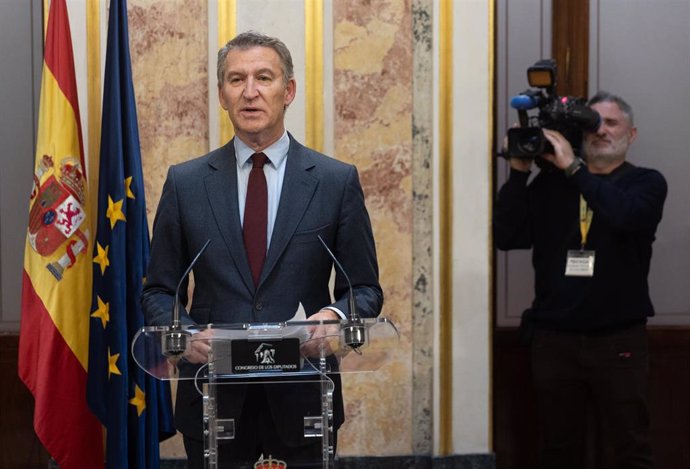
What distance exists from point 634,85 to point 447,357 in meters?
1.56

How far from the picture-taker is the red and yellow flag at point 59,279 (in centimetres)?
405

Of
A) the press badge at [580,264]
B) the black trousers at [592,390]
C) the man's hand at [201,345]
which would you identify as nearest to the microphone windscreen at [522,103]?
the press badge at [580,264]

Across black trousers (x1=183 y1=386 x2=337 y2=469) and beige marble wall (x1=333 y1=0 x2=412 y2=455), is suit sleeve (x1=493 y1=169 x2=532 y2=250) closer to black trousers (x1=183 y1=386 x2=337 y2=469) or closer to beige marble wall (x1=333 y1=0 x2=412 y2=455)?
beige marble wall (x1=333 y1=0 x2=412 y2=455)

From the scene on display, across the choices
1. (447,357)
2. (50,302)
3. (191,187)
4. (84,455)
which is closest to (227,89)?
(191,187)

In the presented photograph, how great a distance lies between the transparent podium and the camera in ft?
7.37

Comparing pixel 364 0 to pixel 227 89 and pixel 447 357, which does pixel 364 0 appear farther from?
pixel 227 89

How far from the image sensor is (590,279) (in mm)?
4363

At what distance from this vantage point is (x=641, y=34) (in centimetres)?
497

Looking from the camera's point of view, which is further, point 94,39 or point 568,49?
point 568,49

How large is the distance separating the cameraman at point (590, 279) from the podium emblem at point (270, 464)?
2341 mm

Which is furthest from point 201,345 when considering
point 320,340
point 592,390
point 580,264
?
point 592,390

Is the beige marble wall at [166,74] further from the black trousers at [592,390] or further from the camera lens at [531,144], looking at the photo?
the black trousers at [592,390]

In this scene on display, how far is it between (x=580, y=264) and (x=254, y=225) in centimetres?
206

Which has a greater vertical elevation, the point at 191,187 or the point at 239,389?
the point at 191,187
